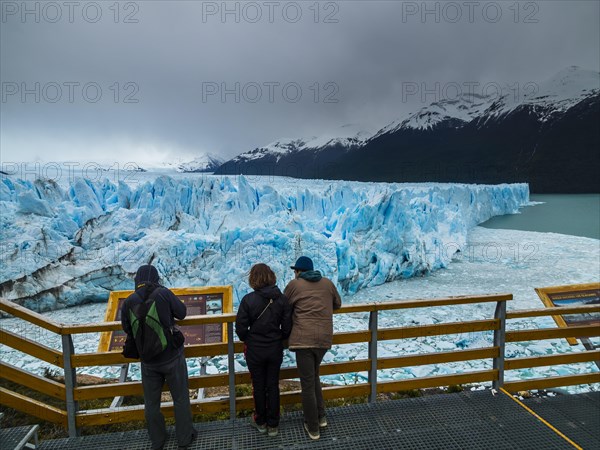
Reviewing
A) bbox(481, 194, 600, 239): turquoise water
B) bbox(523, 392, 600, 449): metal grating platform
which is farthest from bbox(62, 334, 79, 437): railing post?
bbox(481, 194, 600, 239): turquoise water

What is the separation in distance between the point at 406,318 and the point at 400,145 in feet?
179

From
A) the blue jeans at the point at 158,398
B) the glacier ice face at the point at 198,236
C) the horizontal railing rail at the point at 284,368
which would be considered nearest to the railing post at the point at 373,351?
the horizontal railing rail at the point at 284,368

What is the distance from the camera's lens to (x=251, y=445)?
227 cm

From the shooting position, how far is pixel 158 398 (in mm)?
2188

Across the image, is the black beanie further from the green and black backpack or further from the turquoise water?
the turquoise water

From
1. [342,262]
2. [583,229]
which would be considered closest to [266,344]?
[342,262]

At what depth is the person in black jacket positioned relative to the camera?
7.30ft

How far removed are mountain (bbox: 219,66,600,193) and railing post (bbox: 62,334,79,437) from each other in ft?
113

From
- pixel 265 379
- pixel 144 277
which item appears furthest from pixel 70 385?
pixel 265 379

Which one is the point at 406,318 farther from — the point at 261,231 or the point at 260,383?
the point at 260,383

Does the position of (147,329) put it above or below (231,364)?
above

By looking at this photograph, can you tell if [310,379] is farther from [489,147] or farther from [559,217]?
[489,147]

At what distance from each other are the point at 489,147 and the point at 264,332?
49.9 meters

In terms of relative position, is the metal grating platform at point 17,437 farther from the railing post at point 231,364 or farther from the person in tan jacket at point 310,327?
the person in tan jacket at point 310,327
